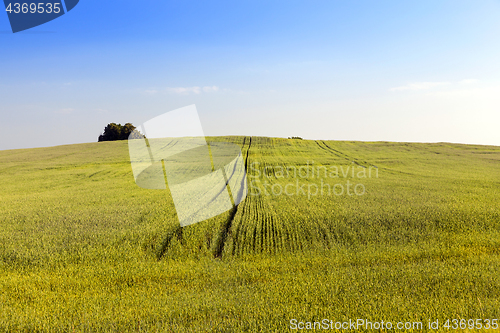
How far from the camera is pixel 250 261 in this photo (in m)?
9.39

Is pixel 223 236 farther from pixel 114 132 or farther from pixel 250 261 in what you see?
pixel 114 132

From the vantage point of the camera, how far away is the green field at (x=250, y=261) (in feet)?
19.0

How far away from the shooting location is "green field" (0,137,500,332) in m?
5.80

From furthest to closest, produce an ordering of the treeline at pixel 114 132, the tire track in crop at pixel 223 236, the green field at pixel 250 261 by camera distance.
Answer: the treeline at pixel 114 132, the tire track in crop at pixel 223 236, the green field at pixel 250 261

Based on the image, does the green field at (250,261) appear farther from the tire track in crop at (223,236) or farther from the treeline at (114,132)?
the treeline at (114,132)

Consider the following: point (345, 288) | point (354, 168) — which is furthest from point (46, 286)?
point (354, 168)

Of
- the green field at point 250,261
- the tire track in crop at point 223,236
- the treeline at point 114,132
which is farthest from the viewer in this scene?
the treeline at point 114,132

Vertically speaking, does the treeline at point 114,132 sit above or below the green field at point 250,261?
above

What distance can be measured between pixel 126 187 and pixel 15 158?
112ft

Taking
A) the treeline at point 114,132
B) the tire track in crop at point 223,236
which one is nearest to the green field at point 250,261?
the tire track in crop at point 223,236

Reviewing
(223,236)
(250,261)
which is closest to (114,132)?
(223,236)

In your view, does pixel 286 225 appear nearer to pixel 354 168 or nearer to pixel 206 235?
pixel 206 235

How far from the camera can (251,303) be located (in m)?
6.23

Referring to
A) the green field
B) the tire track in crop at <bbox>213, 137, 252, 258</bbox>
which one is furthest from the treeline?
the tire track in crop at <bbox>213, 137, 252, 258</bbox>
